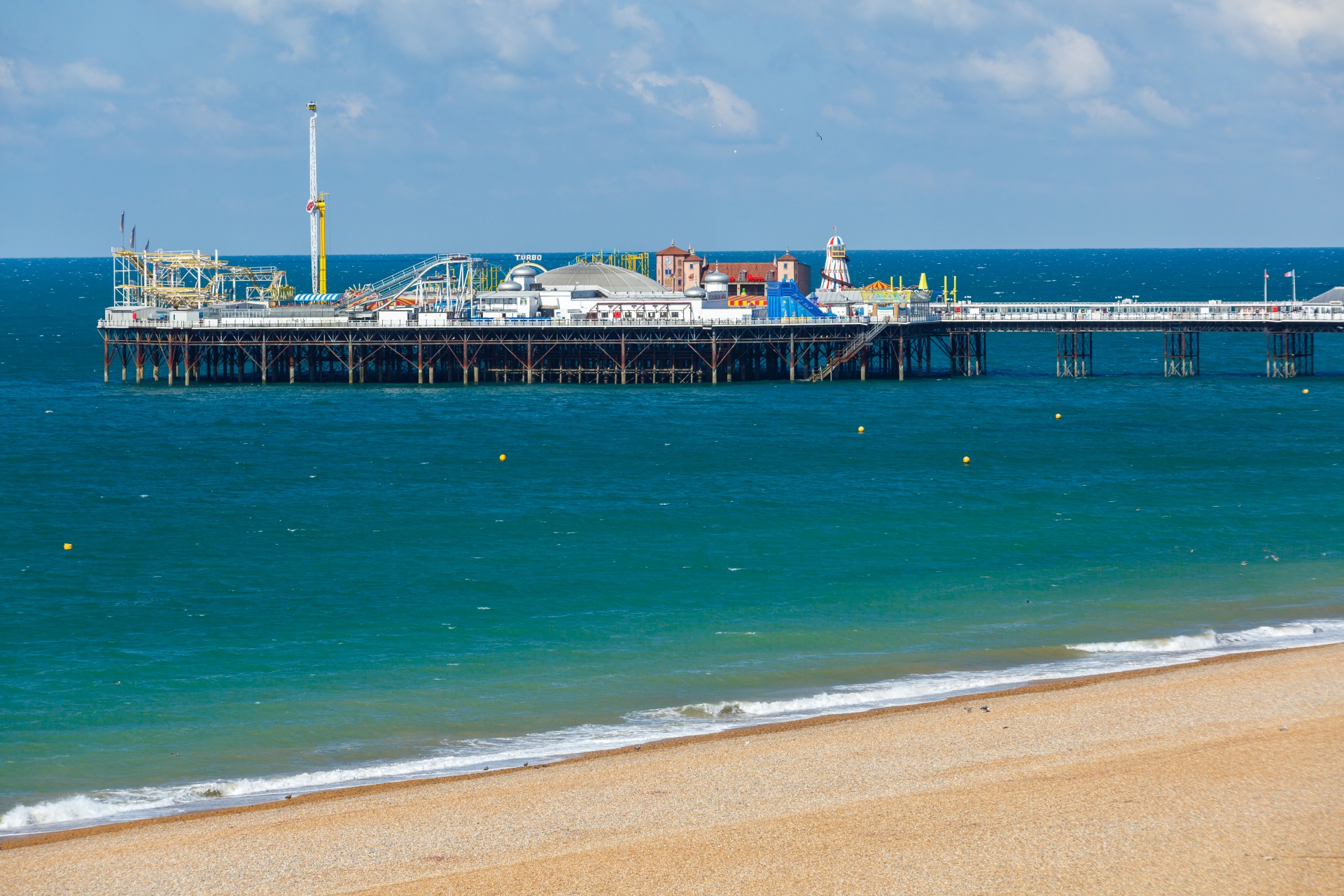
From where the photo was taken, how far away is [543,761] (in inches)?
985

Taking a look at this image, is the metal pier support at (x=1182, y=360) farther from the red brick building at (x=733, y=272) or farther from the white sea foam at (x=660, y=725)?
the white sea foam at (x=660, y=725)

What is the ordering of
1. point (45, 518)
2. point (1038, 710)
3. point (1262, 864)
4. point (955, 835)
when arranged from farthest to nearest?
point (45, 518) → point (1038, 710) → point (955, 835) → point (1262, 864)

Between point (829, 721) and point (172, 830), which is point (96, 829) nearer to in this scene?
point (172, 830)

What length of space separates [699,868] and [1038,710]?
9.66 m

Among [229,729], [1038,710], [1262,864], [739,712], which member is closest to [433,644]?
[229,729]

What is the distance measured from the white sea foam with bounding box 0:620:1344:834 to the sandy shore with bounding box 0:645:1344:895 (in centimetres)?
100

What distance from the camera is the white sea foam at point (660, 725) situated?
2328 centimetres

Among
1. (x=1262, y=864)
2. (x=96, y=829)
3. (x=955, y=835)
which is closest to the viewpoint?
(x=1262, y=864)

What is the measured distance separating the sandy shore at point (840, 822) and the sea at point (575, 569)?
2089 mm

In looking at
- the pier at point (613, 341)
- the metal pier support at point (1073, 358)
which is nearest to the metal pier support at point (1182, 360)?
the pier at point (613, 341)

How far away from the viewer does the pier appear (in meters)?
86.1

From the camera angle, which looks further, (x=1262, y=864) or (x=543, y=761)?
(x=543, y=761)

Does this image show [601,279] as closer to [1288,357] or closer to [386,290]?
[386,290]

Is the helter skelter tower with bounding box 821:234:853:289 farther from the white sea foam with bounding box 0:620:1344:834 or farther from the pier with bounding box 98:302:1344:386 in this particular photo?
the white sea foam with bounding box 0:620:1344:834
